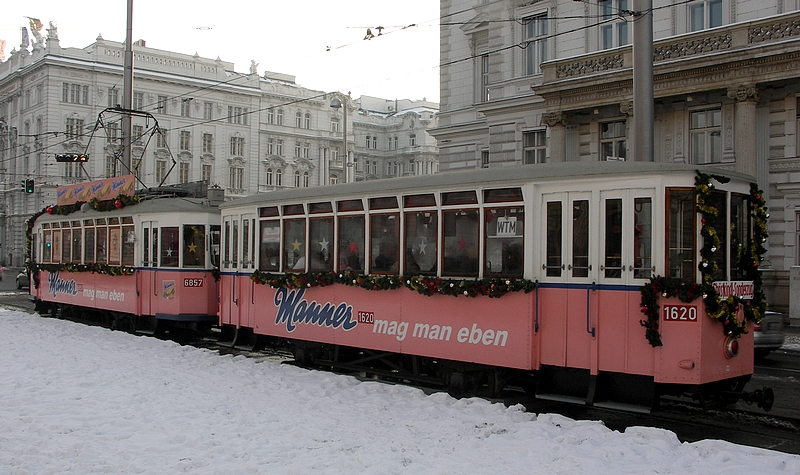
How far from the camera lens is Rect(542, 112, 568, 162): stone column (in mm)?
24078

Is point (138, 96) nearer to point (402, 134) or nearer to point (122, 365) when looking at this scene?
point (402, 134)

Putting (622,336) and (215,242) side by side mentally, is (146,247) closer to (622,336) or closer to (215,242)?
(215,242)

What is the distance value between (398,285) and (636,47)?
6267 millimetres

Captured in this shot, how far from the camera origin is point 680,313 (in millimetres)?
7988

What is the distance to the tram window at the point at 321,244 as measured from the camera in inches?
466

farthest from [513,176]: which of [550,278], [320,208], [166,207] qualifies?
[166,207]

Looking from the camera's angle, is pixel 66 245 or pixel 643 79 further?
pixel 66 245

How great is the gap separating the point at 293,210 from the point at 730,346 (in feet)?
23.1

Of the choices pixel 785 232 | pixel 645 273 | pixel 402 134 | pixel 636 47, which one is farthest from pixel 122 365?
pixel 402 134

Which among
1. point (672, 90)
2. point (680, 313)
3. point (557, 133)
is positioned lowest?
point (680, 313)

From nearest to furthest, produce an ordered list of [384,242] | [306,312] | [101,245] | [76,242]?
[384,242] → [306,312] → [101,245] → [76,242]

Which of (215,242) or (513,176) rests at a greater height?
(513,176)

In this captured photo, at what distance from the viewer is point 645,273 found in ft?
27.0

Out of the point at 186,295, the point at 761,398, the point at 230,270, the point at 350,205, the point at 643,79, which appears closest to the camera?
the point at 761,398
